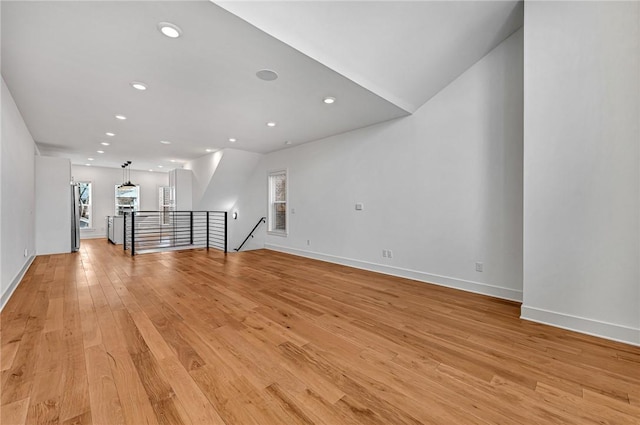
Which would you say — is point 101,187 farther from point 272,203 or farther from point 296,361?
point 296,361

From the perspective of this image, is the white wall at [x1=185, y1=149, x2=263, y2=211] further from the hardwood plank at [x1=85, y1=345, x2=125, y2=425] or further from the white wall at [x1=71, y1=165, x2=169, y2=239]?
the hardwood plank at [x1=85, y1=345, x2=125, y2=425]

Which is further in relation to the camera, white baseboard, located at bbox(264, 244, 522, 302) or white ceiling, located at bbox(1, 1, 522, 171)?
white baseboard, located at bbox(264, 244, 522, 302)

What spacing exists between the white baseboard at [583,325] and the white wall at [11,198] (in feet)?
17.9

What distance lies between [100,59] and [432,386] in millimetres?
4031

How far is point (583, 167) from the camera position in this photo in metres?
2.38

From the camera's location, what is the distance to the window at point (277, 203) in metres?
6.76

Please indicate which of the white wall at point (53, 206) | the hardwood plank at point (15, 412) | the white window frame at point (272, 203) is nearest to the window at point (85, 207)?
the white wall at point (53, 206)

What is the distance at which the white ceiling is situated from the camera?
216 centimetres

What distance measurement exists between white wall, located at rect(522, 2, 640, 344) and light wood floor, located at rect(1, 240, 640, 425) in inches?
13.6

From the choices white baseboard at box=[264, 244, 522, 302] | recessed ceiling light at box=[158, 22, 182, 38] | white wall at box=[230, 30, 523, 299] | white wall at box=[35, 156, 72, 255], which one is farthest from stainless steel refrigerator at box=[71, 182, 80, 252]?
recessed ceiling light at box=[158, 22, 182, 38]

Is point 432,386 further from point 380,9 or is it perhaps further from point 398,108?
point 398,108

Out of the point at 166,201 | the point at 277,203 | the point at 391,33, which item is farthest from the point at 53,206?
the point at 391,33

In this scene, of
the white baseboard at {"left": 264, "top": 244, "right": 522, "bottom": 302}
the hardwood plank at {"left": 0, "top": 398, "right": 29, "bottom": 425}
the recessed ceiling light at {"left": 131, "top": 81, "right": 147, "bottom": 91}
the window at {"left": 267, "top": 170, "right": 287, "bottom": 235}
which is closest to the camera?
the hardwood plank at {"left": 0, "top": 398, "right": 29, "bottom": 425}

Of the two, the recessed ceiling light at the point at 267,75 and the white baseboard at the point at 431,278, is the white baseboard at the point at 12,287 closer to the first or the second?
the recessed ceiling light at the point at 267,75
